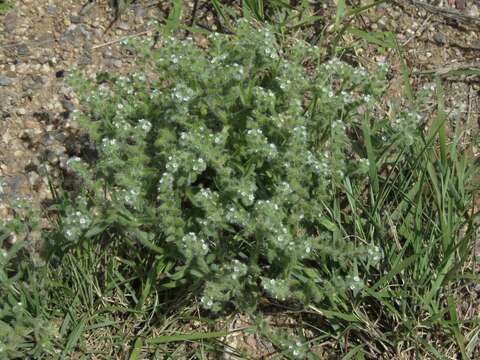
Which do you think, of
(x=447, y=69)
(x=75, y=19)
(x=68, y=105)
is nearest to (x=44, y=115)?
(x=68, y=105)

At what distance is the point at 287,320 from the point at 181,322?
531 millimetres

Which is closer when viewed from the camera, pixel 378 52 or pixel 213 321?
pixel 213 321

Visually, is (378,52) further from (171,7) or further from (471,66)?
(171,7)

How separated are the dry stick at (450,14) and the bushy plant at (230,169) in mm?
1252

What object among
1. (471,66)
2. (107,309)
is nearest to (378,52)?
(471,66)

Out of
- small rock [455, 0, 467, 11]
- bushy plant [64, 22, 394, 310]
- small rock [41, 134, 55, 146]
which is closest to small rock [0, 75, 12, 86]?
small rock [41, 134, 55, 146]

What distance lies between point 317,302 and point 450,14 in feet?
7.69

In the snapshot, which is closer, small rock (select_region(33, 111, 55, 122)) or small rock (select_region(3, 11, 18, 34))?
small rock (select_region(33, 111, 55, 122))

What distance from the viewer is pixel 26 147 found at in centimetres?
394

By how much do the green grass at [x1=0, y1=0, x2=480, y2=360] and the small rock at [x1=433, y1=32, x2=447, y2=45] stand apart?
3.83ft

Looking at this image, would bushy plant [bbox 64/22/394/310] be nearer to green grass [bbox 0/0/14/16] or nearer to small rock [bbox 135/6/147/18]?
small rock [bbox 135/6/147/18]

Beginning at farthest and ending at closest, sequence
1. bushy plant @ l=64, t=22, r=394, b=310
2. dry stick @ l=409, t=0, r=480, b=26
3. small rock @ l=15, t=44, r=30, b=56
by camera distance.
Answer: dry stick @ l=409, t=0, r=480, b=26 → small rock @ l=15, t=44, r=30, b=56 → bushy plant @ l=64, t=22, r=394, b=310

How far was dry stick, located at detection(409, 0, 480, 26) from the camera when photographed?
455 cm

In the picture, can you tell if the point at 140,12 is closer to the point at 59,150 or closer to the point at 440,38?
the point at 59,150
